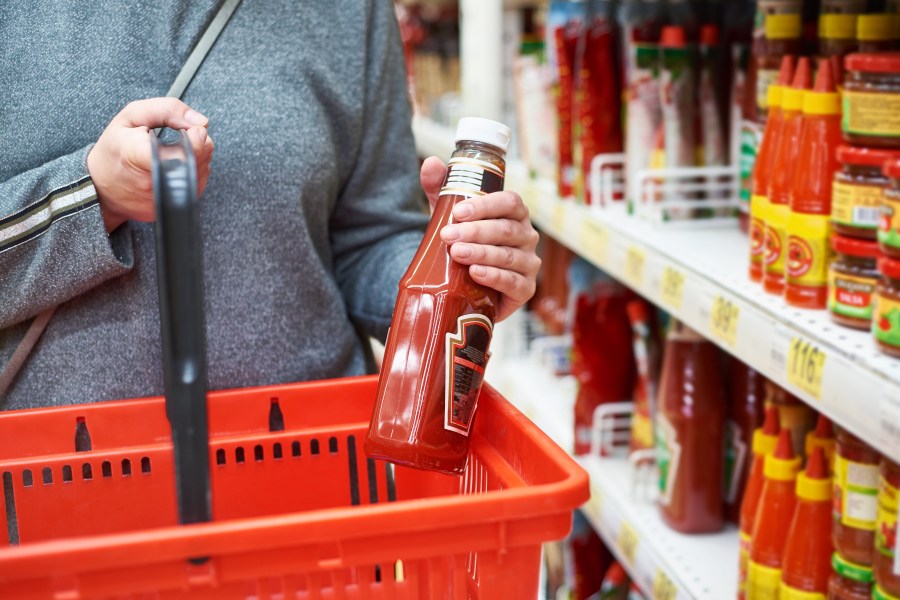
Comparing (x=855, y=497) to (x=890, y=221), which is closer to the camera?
(x=890, y=221)

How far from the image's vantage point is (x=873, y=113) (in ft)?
3.68

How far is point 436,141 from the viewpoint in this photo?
9.71 ft

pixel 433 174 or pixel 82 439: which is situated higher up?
pixel 433 174

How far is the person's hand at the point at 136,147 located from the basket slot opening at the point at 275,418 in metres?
0.24

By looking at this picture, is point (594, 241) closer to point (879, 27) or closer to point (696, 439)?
point (696, 439)

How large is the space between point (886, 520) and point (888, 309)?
0.24 metres

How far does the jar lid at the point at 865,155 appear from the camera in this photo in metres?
1.12

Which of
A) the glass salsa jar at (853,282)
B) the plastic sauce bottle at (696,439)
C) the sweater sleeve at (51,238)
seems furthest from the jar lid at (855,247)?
the sweater sleeve at (51,238)

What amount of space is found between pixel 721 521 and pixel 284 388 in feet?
3.17

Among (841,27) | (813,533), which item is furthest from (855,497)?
(841,27)

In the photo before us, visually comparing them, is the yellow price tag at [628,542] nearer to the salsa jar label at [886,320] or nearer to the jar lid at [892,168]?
the salsa jar label at [886,320]

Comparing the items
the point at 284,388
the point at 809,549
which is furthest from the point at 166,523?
the point at 809,549

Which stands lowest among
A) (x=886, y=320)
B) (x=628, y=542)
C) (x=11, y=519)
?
(x=628, y=542)

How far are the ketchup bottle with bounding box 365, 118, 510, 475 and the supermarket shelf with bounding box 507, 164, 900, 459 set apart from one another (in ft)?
1.30
